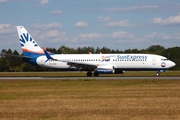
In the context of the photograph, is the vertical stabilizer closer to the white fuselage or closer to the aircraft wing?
the white fuselage

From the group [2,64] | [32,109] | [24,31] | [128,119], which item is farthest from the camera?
[2,64]

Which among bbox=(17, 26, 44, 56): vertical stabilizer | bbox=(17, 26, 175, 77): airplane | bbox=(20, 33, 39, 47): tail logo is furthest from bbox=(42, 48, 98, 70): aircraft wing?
bbox=(20, 33, 39, 47): tail logo

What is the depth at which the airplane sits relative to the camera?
54906 mm

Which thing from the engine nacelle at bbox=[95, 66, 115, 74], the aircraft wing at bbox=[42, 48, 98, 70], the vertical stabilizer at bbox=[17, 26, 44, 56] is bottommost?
the engine nacelle at bbox=[95, 66, 115, 74]

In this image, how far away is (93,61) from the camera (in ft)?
187

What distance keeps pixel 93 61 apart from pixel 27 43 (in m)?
10.6

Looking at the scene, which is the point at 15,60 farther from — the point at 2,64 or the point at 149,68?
the point at 149,68

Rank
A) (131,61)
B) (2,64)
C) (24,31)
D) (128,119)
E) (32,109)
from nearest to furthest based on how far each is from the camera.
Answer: (128,119) → (32,109) → (131,61) → (24,31) → (2,64)

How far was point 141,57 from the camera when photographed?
181 ft

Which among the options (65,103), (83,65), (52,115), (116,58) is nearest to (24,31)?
(83,65)

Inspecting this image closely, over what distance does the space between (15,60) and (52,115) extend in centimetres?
11695

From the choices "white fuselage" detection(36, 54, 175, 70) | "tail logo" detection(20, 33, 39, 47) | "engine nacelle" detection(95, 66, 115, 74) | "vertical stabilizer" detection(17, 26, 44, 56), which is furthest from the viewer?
"tail logo" detection(20, 33, 39, 47)

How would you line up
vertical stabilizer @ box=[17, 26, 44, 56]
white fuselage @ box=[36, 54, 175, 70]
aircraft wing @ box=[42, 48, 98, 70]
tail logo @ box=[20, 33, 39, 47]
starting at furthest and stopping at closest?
tail logo @ box=[20, 33, 39, 47], vertical stabilizer @ box=[17, 26, 44, 56], aircraft wing @ box=[42, 48, 98, 70], white fuselage @ box=[36, 54, 175, 70]

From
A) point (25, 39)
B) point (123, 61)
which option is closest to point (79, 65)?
point (123, 61)
